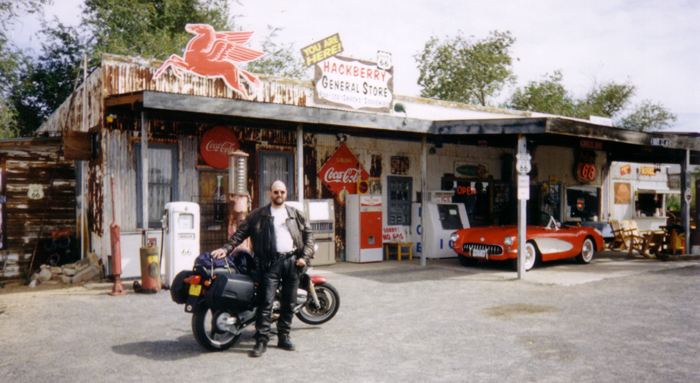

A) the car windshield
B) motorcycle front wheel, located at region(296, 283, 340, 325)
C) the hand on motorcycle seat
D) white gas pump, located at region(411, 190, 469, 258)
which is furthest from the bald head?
the car windshield

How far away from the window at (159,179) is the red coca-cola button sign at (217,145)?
0.62 metres

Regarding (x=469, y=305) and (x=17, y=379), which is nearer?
(x=17, y=379)

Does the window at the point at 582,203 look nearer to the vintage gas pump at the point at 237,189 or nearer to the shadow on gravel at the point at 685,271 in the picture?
the shadow on gravel at the point at 685,271

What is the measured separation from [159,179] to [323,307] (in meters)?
5.79

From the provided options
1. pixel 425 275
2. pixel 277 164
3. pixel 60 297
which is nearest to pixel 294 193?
pixel 277 164

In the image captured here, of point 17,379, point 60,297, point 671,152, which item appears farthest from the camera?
point 671,152

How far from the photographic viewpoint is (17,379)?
463 centimetres

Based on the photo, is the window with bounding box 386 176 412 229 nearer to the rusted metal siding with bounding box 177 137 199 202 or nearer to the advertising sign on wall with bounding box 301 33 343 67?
the advertising sign on wall with bounding box 301 33 343 67

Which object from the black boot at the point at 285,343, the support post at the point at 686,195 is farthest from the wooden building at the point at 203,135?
the black boot at the point at 285,343

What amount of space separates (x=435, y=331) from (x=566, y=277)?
5.22 metres

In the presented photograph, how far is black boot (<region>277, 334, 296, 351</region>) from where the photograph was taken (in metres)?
5.52

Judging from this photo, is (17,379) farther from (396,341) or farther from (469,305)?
(469,305)

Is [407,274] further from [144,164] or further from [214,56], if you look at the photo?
[214,56]

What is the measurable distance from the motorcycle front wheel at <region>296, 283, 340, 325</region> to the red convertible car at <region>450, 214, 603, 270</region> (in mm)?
5528
